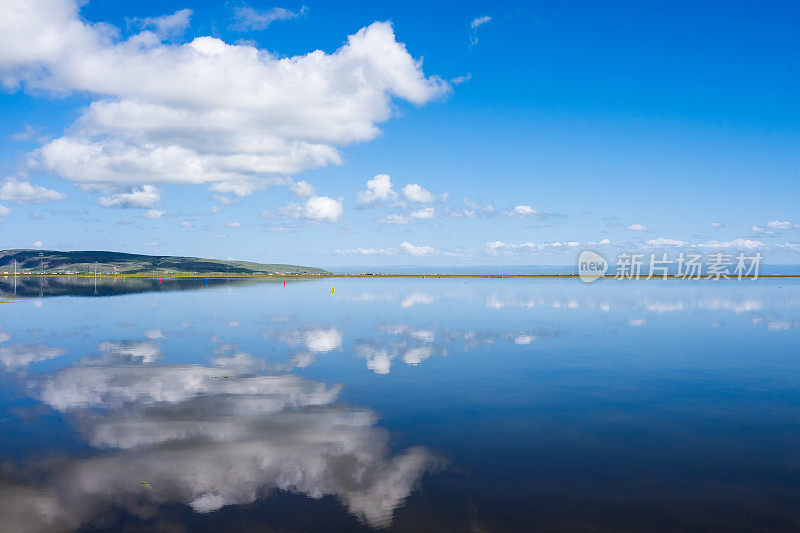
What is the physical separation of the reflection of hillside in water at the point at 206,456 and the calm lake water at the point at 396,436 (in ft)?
0.25

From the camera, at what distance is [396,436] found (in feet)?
60.5

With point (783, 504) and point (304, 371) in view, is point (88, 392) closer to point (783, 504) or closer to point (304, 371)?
point (304, 371)

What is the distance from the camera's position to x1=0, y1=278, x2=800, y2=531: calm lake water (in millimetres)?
12891

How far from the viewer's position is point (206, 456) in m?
16.2

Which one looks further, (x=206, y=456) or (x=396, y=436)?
(x=396, y=436)

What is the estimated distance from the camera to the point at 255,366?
30453 millimetres

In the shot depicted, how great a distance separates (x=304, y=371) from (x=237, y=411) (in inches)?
324

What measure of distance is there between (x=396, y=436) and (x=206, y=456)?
6137 mm

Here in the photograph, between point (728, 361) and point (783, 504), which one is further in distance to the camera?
point (728, 361)

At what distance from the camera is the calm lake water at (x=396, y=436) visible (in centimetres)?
1289

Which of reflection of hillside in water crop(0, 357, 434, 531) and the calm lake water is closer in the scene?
the calm lake water

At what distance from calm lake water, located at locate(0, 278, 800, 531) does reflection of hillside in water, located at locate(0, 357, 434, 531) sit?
0.08 metres

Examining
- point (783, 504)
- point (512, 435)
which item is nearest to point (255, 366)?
point (512, 435)

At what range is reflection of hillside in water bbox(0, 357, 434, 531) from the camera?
13.2 metres
